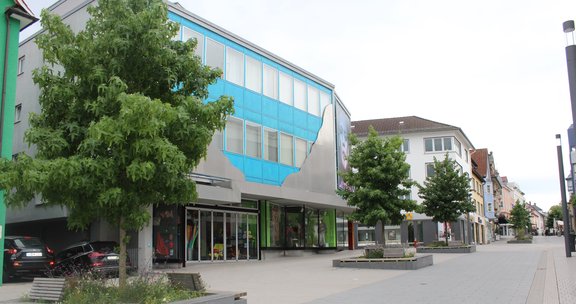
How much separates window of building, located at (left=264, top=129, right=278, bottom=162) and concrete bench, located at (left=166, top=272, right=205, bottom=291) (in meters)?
18.4

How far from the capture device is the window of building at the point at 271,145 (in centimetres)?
2908

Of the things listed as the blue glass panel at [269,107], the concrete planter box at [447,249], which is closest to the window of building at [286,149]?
the blue glass panel at [269,107]

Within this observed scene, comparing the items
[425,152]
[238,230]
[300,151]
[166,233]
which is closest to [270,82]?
[300,151]

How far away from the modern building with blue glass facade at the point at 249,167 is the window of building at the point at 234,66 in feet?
0.18

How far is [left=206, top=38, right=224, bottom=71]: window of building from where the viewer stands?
2541cm

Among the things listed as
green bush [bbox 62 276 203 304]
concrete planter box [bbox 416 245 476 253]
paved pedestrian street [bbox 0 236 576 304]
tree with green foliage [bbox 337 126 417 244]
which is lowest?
paved pedestrian street [bbox 0 236 576 304]

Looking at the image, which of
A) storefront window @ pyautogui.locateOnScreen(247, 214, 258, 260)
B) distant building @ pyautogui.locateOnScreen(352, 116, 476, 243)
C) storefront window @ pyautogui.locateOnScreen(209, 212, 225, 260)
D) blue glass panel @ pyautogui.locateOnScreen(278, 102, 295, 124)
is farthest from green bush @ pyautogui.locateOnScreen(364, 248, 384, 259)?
distant building @ pyautogui.locateOnScreen(352, 116, 476, 243)

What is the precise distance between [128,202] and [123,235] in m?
0.84

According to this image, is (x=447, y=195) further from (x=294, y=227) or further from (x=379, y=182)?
(x=379, y=182)

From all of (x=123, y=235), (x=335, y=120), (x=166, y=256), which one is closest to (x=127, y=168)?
(x=123, y=235)

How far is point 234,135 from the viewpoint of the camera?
87.0ft

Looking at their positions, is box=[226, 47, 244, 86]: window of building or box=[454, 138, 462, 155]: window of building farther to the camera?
box=[454, 138, 462, 155]: window of building

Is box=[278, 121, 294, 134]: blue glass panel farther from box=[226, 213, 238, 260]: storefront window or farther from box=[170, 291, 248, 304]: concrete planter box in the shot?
box=[170, 291, 248, 304]: concrete planter box

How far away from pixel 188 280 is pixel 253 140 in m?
17.7
